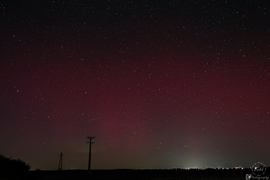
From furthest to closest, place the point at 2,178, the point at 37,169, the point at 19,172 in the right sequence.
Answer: the point at 37,169 → the point at 19,172 → the point at 2,178

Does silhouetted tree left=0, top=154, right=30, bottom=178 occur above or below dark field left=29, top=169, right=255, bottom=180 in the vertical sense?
above

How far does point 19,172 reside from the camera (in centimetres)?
2906

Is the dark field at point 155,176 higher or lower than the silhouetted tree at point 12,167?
lower

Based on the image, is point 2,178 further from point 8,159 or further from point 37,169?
point 37,169

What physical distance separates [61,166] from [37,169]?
20.0 feet

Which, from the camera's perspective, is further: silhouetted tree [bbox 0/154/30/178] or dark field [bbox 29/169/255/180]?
dark field [bbox 29/169/255/180]

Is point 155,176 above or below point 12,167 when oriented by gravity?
below

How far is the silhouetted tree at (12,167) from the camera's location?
24.3 meters

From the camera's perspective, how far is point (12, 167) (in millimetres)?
28250

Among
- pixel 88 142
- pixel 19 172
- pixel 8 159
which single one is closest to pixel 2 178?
pixel 19 172

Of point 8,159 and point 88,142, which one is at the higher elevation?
point 88,142

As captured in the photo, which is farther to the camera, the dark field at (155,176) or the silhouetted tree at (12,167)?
the dark field at (155,176)

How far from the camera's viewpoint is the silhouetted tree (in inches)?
958

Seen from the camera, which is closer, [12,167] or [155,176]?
[12,167]
